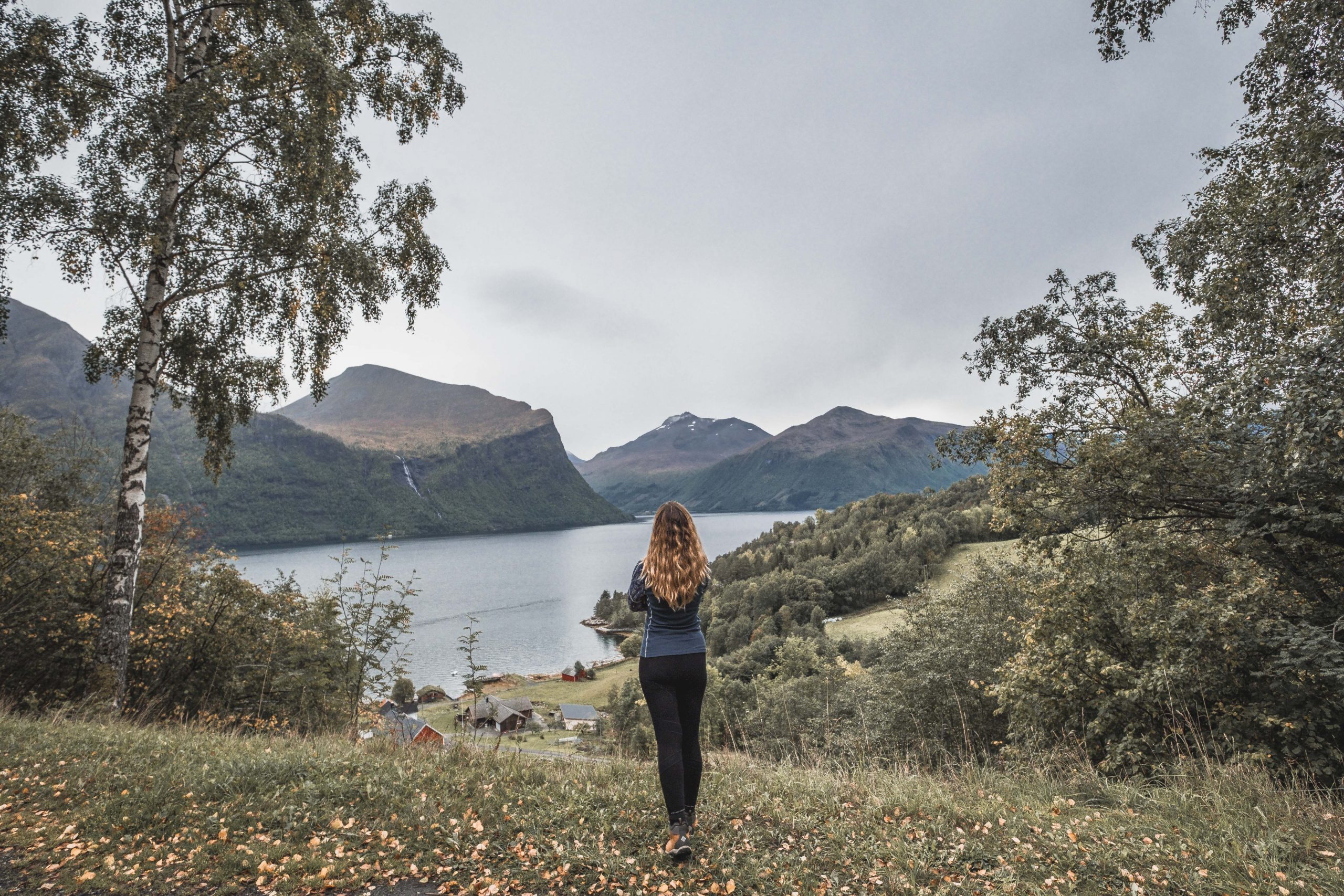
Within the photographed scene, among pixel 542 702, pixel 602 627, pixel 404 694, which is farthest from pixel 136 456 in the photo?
pixel 602 627

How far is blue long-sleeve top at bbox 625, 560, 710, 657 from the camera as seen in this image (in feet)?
11.9

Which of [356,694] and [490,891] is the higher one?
[490,891]

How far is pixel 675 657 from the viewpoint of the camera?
358cm

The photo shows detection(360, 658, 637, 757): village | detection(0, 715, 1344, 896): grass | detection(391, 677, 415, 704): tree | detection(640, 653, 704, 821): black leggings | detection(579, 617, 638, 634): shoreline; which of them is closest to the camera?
detection(0, 715, 1344, 896): grass

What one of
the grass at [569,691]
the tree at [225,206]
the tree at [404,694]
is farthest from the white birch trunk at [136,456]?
the grass at [569,691]

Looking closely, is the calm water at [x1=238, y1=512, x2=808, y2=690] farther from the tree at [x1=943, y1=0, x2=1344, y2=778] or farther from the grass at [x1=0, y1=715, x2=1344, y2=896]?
the tree at [x1=943, y1=0, x2=1344, y2=778]

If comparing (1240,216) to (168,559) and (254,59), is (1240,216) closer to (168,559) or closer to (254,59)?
(254,59)

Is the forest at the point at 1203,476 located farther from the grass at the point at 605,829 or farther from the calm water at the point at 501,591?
the calm water at the point at 501,591

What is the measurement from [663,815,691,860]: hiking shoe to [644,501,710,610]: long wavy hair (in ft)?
4.32

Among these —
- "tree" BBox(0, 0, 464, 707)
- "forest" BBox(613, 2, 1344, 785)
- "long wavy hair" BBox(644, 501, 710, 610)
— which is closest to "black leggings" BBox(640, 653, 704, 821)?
"long wavy hair" BBox(644, 501, 710, 610)

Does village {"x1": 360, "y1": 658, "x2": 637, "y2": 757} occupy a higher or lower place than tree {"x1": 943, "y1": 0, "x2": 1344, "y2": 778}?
lower

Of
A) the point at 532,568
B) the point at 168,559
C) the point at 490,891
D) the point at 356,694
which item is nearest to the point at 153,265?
the point at 168,559

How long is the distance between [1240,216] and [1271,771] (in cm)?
657

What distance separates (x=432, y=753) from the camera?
5.19 m
